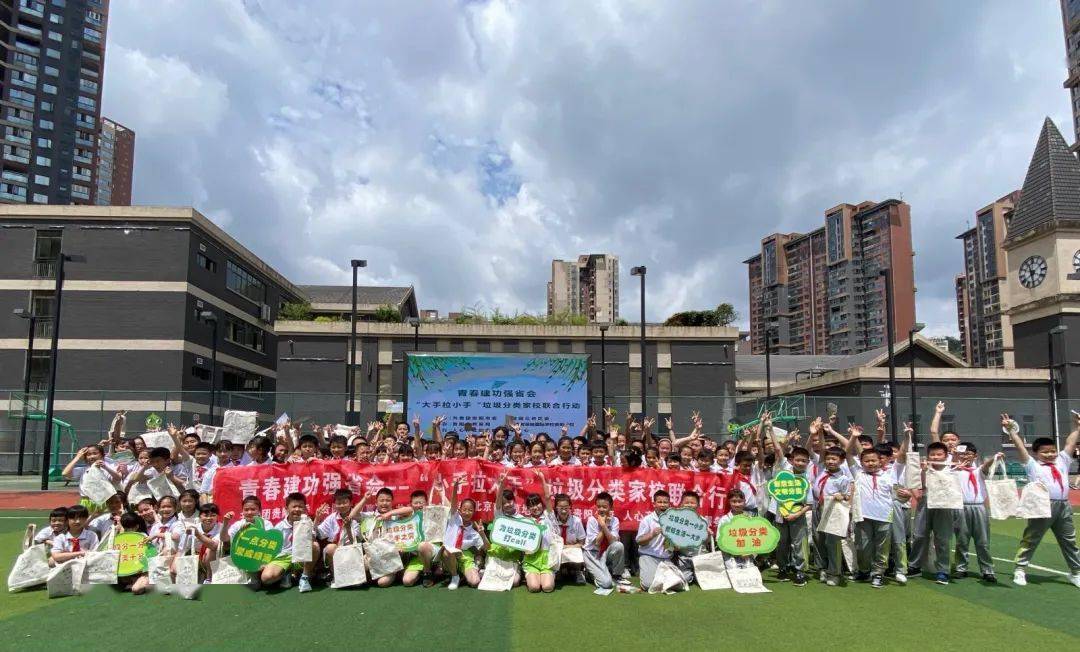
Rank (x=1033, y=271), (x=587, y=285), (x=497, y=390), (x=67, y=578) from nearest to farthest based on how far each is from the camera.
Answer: (x=67, y=578) → (x=497, y=390) → (x=1033, y=271) → (x=587, y=285)

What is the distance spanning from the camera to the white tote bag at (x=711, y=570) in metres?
7.94

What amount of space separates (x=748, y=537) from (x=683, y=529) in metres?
0.77

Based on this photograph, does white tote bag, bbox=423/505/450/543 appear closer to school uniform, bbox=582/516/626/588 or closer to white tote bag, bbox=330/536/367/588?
white tote bag, bbox=330/536/367/588

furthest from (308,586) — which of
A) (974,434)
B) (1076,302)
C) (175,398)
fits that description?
(1076,302)

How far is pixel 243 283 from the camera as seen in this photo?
138 ft

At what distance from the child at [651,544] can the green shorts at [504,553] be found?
1.40 meters

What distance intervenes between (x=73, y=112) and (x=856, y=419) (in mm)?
90839

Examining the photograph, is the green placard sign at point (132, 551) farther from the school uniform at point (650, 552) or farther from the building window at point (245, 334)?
the building window at point (245, 334)

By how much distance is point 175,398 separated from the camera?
25469 millimetres

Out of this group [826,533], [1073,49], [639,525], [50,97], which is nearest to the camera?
[826,533]

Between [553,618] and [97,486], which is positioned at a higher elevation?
[97,486]

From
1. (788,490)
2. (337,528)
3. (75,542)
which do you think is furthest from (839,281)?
(75,542)

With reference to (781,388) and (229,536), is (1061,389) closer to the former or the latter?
(781,388)

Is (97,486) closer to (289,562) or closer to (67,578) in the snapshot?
(67,578)
